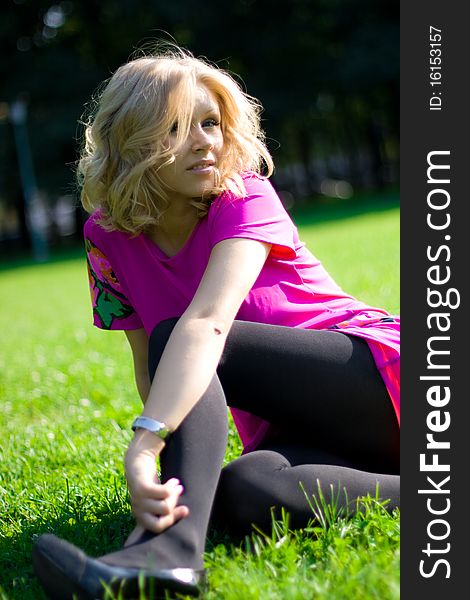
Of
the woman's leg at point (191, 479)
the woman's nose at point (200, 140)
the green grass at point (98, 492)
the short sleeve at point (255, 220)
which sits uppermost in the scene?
the woman's nose at point (200, 140)

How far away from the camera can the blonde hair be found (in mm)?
2662

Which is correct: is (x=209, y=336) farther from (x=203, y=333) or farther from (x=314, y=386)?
(x=314, y=386)

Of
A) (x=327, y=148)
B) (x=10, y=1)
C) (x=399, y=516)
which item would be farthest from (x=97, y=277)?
(x=327, y=148)

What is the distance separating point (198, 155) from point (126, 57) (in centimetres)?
2576

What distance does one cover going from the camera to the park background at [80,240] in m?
2.31

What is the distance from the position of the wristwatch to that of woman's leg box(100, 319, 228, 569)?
42 millimetres

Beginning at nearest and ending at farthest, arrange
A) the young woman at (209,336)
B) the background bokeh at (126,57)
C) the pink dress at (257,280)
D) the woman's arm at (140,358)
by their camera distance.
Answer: the young woman at (209,336) → the pink dress at (257,280) → the woman's arm at (140,358) → the background bokeh at (126,57)

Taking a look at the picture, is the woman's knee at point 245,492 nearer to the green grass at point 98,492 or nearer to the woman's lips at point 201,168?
the green grass at point 98,492

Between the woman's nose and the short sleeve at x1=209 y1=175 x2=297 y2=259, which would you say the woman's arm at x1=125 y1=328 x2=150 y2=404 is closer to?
the short sleeve at x1=209 y1=175 x2=297 y2=259

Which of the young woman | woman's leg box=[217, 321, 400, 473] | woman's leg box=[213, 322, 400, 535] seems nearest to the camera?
the young woman

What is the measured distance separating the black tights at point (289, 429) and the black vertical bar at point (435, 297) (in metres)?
0.14

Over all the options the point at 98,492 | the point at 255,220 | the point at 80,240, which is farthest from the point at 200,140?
the point at 80,240

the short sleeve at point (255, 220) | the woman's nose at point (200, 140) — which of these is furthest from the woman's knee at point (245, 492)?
the woman's nose at point (200, 140)

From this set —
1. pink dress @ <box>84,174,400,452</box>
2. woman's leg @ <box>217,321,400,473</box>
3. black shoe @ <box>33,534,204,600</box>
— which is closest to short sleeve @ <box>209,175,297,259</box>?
pink dress @ <box>84,174,400,452</box>
